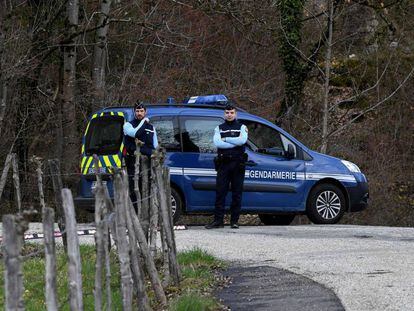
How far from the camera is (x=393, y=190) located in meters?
28.9

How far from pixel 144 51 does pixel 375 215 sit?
795 centimetres

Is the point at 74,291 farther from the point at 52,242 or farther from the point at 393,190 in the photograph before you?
the point at 393,190

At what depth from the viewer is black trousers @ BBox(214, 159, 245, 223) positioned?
15.5 meters

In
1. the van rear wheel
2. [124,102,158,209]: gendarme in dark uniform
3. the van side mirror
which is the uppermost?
[124,102,158,209]: gendarme in dark uniform

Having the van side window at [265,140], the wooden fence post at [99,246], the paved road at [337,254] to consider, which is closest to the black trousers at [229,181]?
the paved road at [337,254]

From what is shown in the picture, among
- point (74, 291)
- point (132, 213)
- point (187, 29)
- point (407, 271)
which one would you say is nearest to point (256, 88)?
point (187, 29)

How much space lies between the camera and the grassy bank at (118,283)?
28.1 feet

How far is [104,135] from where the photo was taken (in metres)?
16.6

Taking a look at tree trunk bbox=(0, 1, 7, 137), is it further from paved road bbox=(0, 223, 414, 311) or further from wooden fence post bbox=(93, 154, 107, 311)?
wooden fence post bbox=(93, 154, 107, 311)

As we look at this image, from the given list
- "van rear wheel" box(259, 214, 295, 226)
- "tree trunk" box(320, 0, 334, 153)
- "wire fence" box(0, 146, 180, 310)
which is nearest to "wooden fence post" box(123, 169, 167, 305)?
"wire fence" box(0, 146, 180, 310)

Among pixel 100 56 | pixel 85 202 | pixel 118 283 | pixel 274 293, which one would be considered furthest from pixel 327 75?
pixel 274 293

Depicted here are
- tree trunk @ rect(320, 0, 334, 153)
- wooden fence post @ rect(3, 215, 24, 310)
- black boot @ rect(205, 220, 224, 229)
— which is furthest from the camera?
tree trunk @ rect(320, 0, 334, 153)

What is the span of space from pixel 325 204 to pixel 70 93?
868 cm

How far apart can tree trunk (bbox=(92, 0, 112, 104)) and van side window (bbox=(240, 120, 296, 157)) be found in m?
7.61
